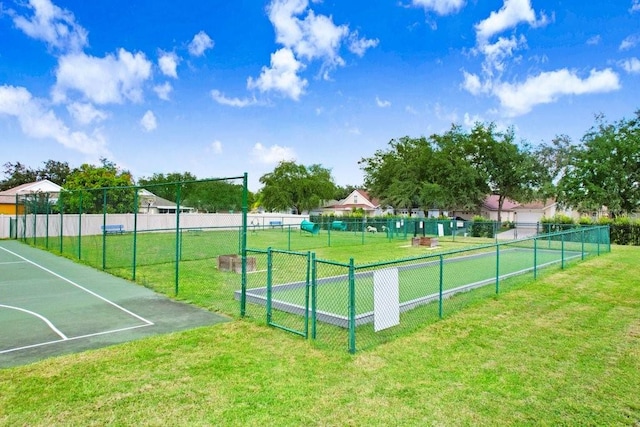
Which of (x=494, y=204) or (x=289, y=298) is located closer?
(x=289, y=298)

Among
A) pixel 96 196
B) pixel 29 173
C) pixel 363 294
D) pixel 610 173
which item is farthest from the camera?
pixel 29 173

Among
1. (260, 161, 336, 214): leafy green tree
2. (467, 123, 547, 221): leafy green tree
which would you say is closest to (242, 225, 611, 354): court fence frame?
(467, 123, 547, 221): leafy green tree

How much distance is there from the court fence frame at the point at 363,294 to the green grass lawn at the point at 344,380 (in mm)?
413

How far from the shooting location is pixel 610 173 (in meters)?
34.9

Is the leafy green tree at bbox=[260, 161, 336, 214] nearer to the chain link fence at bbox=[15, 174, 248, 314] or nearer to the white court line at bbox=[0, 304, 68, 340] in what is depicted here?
the chain link fence at bbox=[15, 174, 248, 314]

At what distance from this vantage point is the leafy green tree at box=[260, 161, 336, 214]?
205 ft

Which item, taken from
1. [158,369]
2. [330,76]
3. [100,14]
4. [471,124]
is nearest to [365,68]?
[330,76]

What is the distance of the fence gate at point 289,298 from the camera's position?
6.19m

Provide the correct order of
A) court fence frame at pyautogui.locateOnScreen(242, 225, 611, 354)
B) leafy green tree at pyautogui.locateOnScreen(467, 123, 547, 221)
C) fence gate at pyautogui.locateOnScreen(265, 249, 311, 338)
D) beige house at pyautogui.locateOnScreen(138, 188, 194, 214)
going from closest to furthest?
court fence frame at pyautogui.locateOnScreen(242, 225, 611, 354) < fence gate at pyautogui.locateOnScreen(265, 249, 311, 338) < beige house at pyautogui.locateOnScreen(138, 188, 194, 214) < leafy green tree at pyautogui.locateOnScreen(467, 123, 547, 221)

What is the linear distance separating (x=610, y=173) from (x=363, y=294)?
3639 cm

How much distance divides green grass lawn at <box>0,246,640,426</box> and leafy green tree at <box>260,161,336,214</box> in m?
56.1

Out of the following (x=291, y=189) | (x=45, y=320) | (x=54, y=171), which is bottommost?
(x=45, y=320)

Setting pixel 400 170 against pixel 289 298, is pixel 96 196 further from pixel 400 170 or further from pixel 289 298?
pixel 400 170

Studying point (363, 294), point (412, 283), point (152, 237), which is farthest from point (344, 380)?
point (152, 237)
